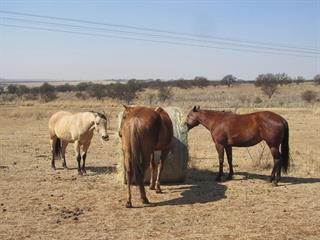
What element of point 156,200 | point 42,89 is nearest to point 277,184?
point 156,200

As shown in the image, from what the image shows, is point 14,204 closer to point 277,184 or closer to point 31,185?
point 31,185

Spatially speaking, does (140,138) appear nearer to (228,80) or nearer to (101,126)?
(101,126)

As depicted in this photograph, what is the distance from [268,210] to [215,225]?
1.47 metres

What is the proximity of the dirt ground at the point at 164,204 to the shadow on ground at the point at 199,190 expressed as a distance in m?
0.02

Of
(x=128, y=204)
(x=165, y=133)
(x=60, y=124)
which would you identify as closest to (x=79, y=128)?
(x=60, y=124)

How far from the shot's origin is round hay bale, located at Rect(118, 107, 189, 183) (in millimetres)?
11328

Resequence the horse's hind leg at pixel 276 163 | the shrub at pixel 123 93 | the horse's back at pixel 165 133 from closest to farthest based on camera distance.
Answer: the horse's back at pixel 165 133 → the horse's hind leg at pixel 276 163 → the shrub at pixel 123 93

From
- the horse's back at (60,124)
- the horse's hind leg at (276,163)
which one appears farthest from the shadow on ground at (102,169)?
the horse's hind leg at (276,163)

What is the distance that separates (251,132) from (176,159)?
1923 millimetres

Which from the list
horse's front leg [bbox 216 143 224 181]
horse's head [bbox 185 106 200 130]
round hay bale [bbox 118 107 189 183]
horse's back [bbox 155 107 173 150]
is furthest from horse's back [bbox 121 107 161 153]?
horse's head [bbox 185 106 200 130]

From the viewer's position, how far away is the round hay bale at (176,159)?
446 inches

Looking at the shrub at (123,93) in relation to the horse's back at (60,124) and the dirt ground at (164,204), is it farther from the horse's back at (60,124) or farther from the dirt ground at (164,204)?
the dirt ground at (164,204)

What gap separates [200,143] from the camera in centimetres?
1988

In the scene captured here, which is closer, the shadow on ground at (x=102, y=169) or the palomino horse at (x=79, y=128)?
the palomino horse at (x=79, y=128)
